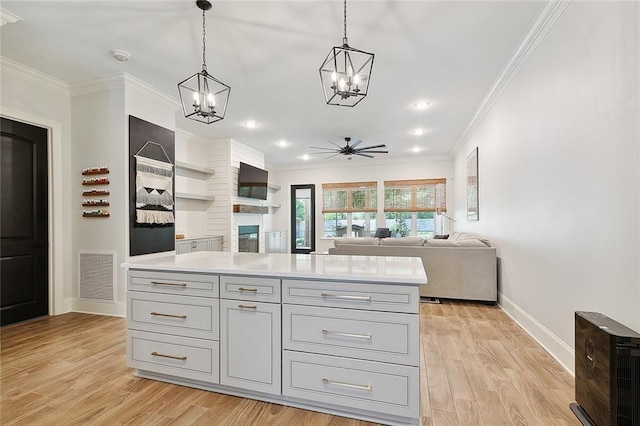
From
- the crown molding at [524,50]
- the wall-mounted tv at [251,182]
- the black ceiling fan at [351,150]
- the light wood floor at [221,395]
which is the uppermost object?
the crown molding at [524,50]

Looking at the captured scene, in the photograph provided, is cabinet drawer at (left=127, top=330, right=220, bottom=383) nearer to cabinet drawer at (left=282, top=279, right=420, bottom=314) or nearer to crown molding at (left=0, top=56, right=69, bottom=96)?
cabinet drawer at (left=282, top=279, right=420, bottom=314)

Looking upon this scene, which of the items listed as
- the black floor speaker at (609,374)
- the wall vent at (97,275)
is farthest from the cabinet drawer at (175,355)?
the black floor speaker at (609,374)

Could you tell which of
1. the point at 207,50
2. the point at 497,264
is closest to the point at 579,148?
the point at 497,264

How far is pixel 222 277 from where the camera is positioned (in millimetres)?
1938

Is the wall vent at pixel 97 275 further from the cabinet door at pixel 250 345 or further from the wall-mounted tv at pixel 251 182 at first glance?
the wall-mounted tv at pixel 251 182

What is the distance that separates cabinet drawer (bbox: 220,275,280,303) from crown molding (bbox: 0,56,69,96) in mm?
3596

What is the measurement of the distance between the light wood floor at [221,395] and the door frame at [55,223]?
74cm

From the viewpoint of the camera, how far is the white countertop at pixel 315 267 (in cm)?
163

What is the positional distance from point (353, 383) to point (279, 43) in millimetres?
2938

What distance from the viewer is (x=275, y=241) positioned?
844cm

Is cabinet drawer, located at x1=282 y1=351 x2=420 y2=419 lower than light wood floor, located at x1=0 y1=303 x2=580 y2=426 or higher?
higher

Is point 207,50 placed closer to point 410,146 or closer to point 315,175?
point 410,146

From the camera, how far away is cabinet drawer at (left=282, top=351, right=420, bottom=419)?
5.20ft

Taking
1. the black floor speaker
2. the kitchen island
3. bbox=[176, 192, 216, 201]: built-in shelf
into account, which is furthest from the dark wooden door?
the black floor speaker
